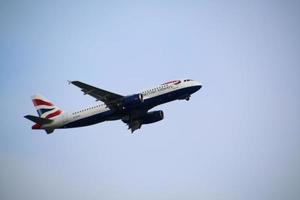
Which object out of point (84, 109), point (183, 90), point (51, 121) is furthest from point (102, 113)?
point (183, 90)

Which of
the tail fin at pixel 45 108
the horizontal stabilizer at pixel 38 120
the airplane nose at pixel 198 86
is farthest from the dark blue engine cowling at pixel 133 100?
the tail fin at pixel 45 108

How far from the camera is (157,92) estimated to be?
5381 cm

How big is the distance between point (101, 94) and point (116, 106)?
2642 millimetres

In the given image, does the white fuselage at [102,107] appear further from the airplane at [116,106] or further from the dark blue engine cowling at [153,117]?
the dark blue engine cowling at [153,117]

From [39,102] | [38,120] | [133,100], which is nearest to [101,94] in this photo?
[133,100]

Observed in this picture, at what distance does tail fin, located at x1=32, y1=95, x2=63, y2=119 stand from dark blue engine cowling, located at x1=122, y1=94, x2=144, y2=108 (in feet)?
36.3

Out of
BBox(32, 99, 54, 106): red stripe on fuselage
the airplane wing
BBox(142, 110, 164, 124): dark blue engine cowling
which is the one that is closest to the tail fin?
BBox(32, 99, 54, 106): red stripe on fuselage

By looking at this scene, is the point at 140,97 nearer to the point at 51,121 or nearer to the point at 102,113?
the point at 102,113

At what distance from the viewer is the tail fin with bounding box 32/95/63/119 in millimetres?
59219

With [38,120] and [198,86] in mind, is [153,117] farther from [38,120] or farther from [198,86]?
[38,120]

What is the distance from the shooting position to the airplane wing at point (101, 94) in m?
50.5

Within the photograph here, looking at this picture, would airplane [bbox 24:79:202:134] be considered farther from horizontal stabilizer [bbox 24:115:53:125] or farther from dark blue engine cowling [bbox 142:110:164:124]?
dark blue engine cowling [bbox 142:110:164:124]

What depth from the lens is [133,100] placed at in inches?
2077

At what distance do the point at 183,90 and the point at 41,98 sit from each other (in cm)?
2199
